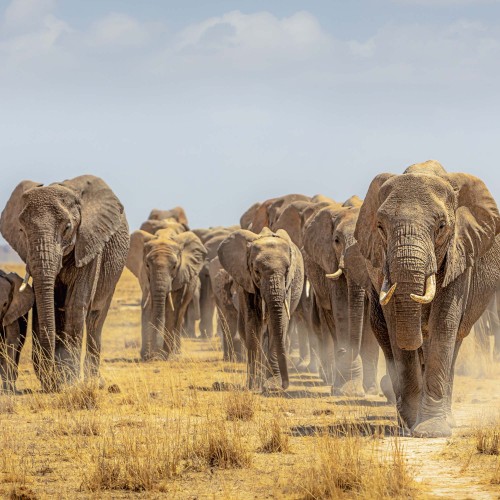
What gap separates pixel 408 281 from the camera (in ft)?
31.5

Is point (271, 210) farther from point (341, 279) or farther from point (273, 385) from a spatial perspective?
point (273, 385)

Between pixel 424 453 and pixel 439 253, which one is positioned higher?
pixel 439 253

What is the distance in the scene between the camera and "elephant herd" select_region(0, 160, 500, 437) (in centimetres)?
1002

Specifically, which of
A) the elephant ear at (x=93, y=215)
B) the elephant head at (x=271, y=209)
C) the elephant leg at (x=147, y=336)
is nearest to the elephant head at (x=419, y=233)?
the elephant ear at (x=93, y=215)

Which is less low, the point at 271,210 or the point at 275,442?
the point at 271,210

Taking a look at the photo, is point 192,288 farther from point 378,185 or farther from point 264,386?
point 378,185

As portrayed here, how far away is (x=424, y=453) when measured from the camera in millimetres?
9578

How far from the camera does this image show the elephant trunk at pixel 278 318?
1469cm

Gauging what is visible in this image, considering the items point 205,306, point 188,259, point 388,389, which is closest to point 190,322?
point 205,306

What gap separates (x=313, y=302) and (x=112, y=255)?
4.21 meters

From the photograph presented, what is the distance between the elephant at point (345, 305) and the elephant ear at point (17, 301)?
3.73 meters

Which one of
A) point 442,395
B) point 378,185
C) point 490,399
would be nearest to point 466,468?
point 442,395

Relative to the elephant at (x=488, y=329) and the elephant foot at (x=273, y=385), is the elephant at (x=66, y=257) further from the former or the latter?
the elephant at (x=488, y=329)

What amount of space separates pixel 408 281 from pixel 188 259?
14308 millimetres
